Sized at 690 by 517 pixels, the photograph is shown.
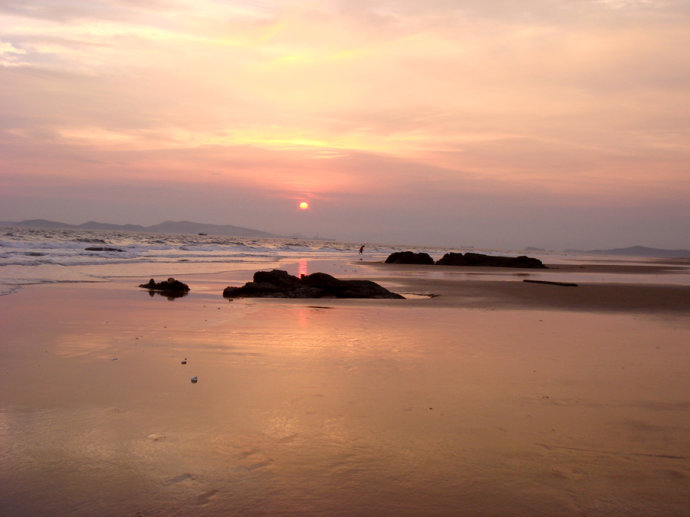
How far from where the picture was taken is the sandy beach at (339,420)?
351 centimetres

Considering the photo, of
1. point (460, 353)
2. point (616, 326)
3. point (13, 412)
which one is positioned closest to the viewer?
point (13, 412)

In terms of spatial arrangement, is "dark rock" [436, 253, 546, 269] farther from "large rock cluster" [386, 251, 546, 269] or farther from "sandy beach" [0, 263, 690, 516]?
"sandy beach" [0, 263, 690, 516]

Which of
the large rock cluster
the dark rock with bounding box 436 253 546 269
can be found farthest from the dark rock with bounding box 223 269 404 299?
the dark rock with bounding box 436 253 546 269

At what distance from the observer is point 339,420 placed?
4910 mm

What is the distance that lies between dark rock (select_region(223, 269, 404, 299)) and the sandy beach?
568cm

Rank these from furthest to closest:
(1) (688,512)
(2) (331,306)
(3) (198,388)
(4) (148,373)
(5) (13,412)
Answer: (2) (331,306), (4) (148,373), (3) (198,388), (5) (13,412), (1) (688,512)

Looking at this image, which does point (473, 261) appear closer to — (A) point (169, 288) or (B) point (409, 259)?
(B) point (409, 259)

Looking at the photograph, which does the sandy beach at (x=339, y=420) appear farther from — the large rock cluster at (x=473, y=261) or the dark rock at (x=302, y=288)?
the large rock cluster at (x=473, y=261)

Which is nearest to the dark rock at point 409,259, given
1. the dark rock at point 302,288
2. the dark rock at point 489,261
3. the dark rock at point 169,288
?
the dark rock at point 489,261

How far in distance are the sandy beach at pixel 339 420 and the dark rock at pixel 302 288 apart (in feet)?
18.6

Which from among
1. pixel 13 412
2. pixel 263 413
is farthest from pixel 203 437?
pixel 13 412

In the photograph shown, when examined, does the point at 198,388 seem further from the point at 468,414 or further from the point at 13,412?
the point at 468,414

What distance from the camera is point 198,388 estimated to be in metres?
5.82

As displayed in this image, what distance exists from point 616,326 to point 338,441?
27.9 feet
